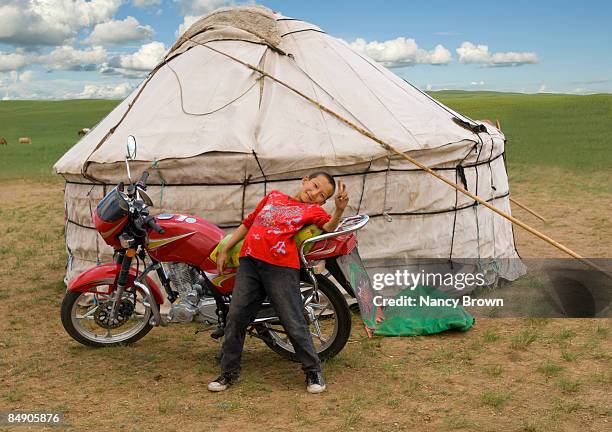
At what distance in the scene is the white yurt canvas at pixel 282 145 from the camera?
5.58 meters

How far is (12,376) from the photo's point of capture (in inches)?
178

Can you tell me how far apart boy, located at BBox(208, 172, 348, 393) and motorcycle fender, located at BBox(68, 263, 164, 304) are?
34.1 inches

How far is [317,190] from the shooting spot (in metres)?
4.08

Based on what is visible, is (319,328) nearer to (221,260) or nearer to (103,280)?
(221,260)

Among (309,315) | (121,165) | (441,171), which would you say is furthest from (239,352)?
(441,171)

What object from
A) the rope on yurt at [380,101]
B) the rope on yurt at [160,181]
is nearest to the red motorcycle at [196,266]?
the rope on yurt at [160,181]

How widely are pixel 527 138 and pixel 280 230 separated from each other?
23758 millimetres

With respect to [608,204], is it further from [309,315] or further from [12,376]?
[12,376]

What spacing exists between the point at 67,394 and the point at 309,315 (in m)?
A: 1.62

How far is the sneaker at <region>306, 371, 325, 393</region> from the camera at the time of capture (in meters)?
4.07

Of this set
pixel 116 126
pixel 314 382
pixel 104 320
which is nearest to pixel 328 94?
pixel 116 126

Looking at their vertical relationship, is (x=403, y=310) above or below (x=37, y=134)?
below

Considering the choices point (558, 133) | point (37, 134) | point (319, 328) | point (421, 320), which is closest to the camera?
point (319, 328)

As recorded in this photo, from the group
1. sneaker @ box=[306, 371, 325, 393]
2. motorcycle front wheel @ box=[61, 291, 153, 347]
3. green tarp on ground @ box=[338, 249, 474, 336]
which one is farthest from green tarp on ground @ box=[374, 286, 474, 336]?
motorcycle front wheel @ box=[61, 291, 153, 347]
